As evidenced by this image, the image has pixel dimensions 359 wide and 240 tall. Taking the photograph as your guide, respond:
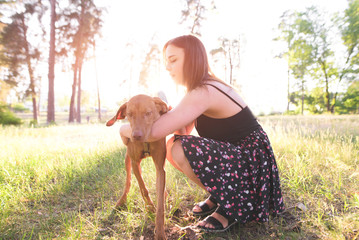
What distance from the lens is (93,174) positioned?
12.2ft

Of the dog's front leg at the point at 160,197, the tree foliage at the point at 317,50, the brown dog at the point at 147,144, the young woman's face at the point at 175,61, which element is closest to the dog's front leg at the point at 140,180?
the brown dog at the point at 147,144

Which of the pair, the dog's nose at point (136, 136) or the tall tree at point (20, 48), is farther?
the tall tree at point (20, 48)

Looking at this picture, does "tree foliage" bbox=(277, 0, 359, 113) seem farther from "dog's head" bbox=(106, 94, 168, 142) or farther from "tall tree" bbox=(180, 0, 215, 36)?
"dog's head" bbox=(106, 94, 168, 142)

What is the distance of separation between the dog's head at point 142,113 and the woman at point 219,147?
115 millimetres

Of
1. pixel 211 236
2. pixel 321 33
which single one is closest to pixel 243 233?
pixel 211 236

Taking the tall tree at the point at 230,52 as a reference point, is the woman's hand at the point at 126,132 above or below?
below

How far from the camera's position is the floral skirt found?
1.98 meters

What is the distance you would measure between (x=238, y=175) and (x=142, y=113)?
45.9 inches

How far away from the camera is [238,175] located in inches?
81.1

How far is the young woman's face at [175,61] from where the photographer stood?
2350 mm

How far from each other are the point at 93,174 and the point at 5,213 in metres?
1.41

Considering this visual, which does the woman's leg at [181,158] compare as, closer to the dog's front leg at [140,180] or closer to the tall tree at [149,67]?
the dog's front leg at [140,180]

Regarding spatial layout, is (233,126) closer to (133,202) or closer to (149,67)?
(133,202)

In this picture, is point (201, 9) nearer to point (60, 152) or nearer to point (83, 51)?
point (83, 51)
